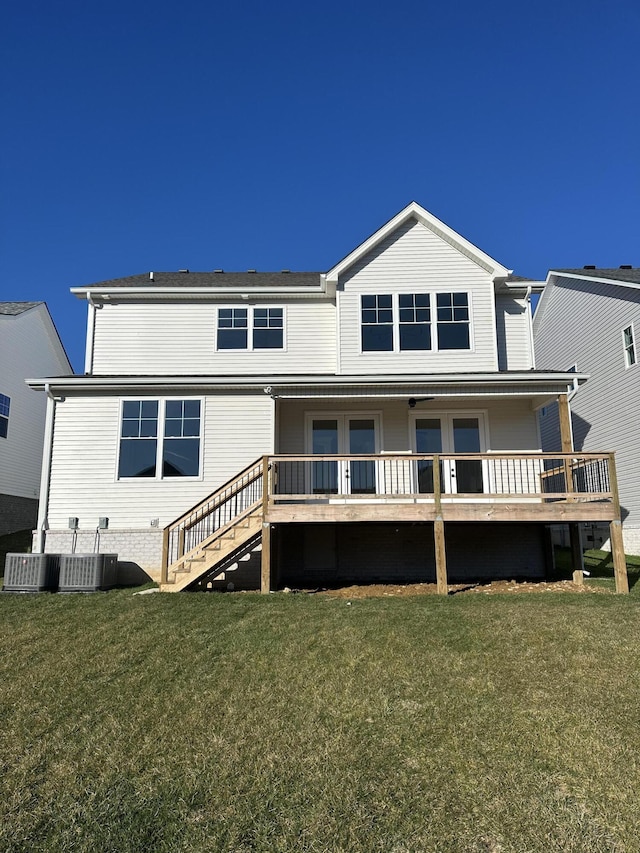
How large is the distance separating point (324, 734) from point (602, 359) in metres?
15.0

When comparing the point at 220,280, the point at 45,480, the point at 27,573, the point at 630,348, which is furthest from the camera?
the point at 220,280

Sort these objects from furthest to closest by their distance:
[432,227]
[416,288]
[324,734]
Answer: [432,227] < [416,288] < [324,734]

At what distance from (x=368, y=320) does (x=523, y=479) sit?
5.13 meters

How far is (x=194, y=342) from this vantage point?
1418 cm

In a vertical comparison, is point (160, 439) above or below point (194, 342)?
below

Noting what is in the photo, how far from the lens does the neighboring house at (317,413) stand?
12.2 meters

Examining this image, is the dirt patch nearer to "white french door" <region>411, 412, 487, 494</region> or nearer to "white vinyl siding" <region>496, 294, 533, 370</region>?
A: "white french door" <region>411, 412, 487, 494</region>

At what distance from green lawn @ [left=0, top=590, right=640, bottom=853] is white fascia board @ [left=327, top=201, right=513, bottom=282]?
863 cm

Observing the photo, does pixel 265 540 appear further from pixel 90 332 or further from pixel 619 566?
pixel 90 332

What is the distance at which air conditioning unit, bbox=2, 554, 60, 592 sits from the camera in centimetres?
1038

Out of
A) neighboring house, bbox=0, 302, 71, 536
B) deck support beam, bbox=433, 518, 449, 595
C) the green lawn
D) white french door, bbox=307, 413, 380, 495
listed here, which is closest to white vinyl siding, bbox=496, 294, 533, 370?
white french door, bbox=307, 413, 380, 495

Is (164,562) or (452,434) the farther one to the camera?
(452,434)

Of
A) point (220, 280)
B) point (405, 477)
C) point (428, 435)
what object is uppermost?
point (220, 280)

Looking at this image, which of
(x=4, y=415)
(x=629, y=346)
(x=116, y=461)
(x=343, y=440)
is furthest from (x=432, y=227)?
(x=4, y=415)
